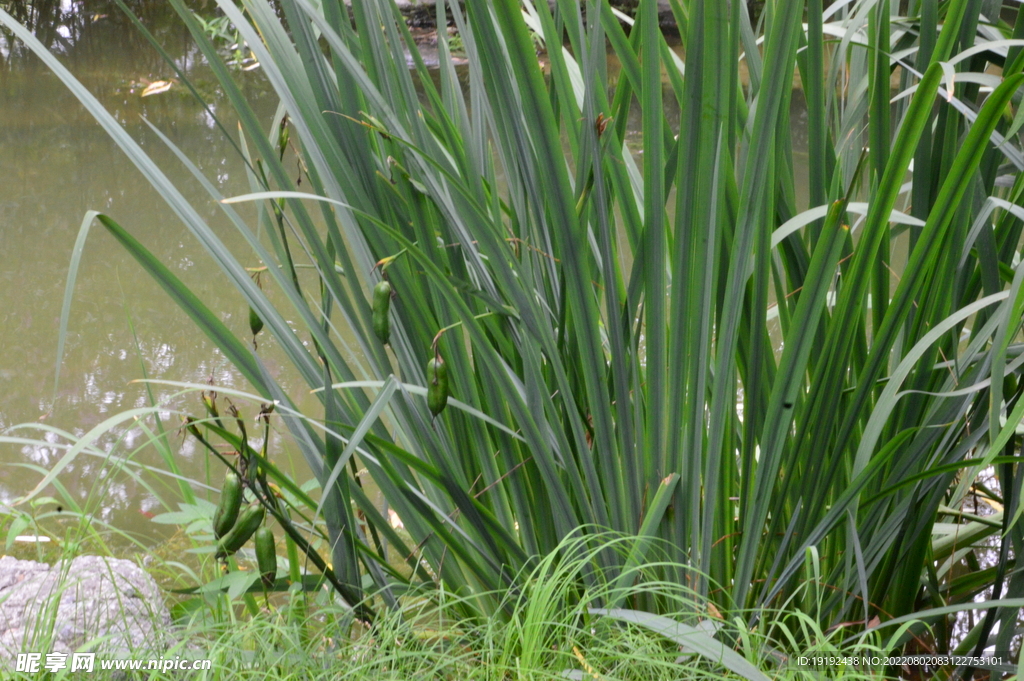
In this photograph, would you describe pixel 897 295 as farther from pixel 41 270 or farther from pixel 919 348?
pixel 41 270

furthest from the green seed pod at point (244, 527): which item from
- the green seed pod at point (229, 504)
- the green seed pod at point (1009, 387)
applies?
the green seed pod at point (1009, 387)

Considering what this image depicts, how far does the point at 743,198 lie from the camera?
0.63 meters

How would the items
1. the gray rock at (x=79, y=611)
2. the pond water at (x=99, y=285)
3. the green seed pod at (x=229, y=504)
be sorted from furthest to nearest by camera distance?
1. the pond water at (x=99, y=285)
2. the gray rock at (x=79, y=611)
3. the green seed pod at (x=229, y=504)

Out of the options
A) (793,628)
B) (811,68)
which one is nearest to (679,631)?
(793,628)

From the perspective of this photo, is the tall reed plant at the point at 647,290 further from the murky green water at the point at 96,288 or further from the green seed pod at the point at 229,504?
the murky green water at the point at 96,288

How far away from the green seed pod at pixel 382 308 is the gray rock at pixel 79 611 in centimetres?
33

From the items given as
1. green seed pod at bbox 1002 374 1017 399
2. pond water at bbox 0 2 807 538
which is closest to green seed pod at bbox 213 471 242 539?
pond water at bbox 0 2 807 538

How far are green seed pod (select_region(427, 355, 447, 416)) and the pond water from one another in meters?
0.19

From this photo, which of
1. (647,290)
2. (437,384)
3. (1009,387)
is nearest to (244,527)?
(437,384)

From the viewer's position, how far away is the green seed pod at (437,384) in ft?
1.98

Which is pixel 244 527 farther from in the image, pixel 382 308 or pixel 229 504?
pixel 382 308

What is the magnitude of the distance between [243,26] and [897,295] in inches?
21.3

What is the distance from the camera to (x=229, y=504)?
0.59 meters

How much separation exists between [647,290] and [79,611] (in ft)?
2.45
